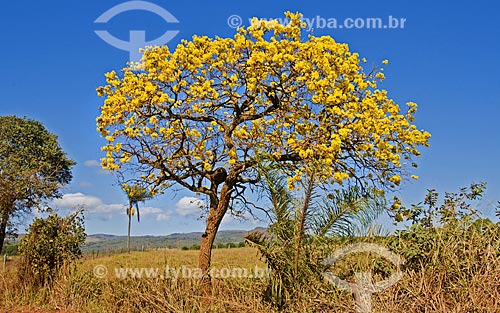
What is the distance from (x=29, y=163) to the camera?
88.7ft

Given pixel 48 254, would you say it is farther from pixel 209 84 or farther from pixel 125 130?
pixel 209 84

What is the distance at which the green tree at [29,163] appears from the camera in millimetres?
24797

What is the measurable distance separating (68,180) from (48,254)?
19.9 m

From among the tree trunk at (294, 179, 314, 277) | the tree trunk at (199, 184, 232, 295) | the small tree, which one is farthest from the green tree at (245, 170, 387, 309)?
the small tree

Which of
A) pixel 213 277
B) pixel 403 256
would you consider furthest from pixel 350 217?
pixel 213 277

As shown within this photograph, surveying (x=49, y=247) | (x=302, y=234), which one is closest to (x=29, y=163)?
(x=49, y=247)

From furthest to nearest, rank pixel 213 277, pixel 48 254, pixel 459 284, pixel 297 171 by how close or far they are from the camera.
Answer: pixel 48 254, pixel 213 277, pixel 297 171, pixel 459 284

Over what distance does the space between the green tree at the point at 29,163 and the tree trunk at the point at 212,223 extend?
14.4m

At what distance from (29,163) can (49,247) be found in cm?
1705

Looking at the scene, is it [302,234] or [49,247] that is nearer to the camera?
[302,234]

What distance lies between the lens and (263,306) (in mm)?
7996

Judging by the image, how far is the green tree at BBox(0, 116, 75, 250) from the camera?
81.4 feet

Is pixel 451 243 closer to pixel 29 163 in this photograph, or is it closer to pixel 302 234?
pixel 302 234

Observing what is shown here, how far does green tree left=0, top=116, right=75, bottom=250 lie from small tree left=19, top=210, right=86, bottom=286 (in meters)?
11.7
